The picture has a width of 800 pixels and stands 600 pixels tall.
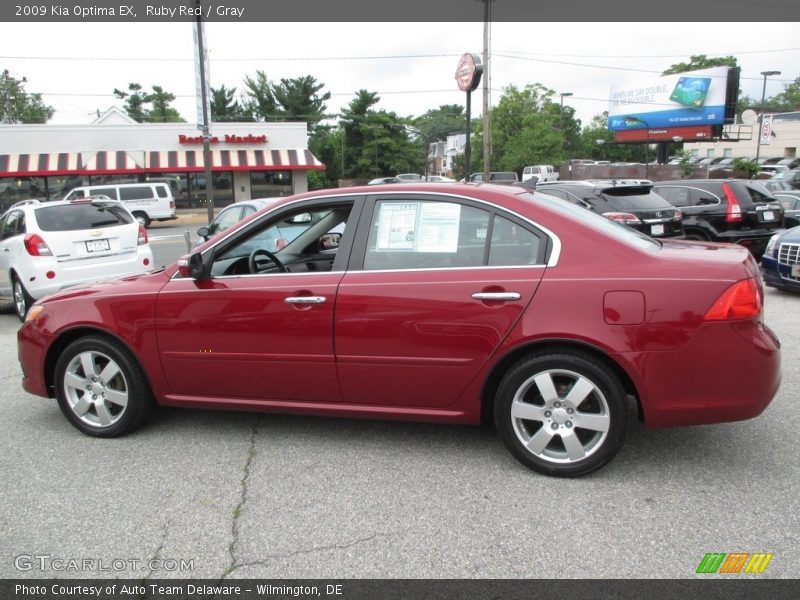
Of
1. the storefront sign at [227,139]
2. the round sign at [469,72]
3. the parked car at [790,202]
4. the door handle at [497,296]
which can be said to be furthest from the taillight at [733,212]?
the storefront sign at [227,139]

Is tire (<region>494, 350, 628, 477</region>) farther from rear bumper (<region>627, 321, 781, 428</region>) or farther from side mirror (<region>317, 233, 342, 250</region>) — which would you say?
side mirror (<region>317, 233, 342, 250</region>)

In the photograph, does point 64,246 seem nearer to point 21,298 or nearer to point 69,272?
point 69,272

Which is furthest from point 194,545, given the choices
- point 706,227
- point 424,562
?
point 706,227

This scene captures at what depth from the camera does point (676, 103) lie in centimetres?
4453

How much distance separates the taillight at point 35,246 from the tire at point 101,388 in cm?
476

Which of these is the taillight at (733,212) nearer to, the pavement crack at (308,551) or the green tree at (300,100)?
the pavement crack at (308,551)

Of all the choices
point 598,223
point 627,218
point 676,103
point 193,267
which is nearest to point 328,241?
point 193,267

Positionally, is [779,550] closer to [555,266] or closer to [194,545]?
[555,266]

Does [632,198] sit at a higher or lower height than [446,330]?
higher

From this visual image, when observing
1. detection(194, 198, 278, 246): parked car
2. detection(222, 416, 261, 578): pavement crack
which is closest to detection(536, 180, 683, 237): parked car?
detection(194, 198, 278, 246): parked car

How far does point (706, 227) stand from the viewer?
1063 cm

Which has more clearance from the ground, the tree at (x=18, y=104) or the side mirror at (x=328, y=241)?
the tree at (x=18, y=104)

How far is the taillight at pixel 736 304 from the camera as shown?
313 cm

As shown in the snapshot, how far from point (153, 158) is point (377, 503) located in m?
36.4
